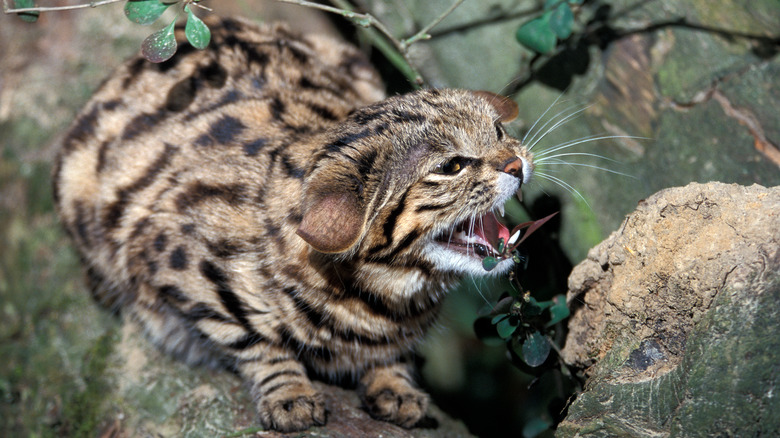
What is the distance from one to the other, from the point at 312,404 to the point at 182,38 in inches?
85.3

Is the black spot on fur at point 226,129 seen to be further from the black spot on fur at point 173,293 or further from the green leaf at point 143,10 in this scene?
the black spot on fur at point 173,293

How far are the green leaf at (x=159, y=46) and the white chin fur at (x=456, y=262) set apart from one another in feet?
4.92

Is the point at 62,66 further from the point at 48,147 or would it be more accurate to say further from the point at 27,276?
the point at 27,276

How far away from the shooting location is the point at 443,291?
292 cm

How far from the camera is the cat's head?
2.47 metres

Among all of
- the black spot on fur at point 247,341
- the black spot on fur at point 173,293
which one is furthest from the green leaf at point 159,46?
the black spot on fur at point 247,341

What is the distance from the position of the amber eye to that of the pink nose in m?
0.16

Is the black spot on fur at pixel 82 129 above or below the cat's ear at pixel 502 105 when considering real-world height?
below

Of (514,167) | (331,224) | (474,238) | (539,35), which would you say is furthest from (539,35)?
(331,224)

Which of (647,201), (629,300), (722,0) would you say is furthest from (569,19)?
(629,300)

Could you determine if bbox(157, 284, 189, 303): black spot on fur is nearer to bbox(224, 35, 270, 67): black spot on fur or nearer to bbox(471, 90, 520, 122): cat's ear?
bbox(224, 35, 270, 67): black spot on fur

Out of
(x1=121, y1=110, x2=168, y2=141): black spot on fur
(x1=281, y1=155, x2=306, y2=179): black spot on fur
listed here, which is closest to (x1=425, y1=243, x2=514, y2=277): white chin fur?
(x1=281, y1=155, x2=306, y2=179): black spot on fur

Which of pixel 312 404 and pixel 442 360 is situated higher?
pixel 312 404

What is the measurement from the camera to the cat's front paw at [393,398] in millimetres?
3062
